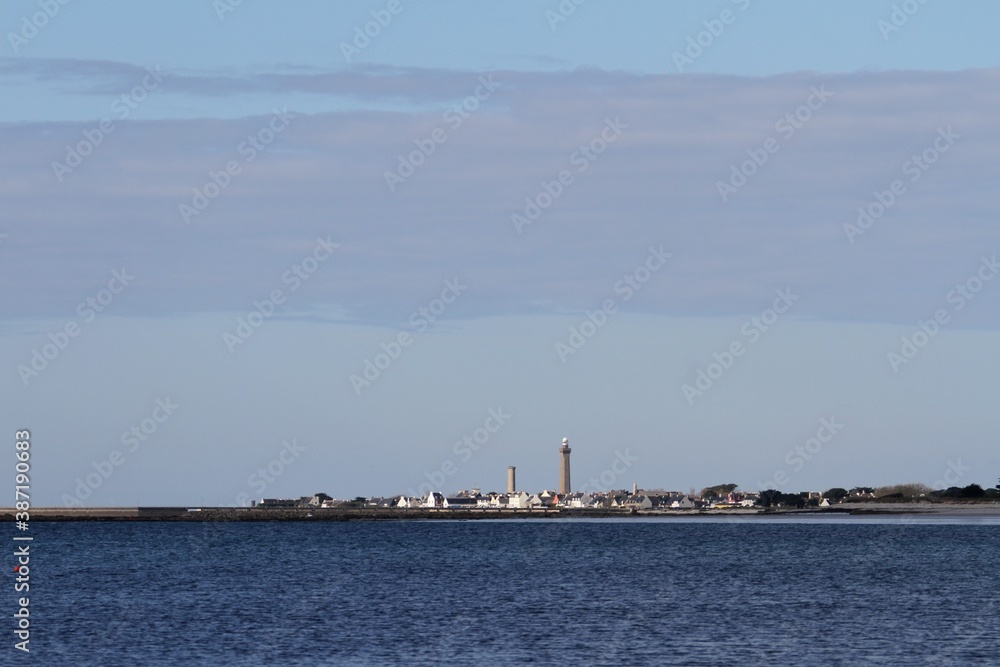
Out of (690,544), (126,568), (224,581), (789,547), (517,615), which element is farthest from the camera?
(690,544)

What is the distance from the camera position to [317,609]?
57.2m

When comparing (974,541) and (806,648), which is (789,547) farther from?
(806,648)

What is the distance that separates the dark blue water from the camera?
1731 inches

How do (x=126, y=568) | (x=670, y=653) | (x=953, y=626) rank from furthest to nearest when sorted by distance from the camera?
(x=126, y=568)
(x=953, y=626)
(x=670, y=653)

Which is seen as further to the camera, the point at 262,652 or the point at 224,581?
the point at 224,581

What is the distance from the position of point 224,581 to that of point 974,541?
3170 inches

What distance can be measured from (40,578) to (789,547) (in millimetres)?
61289

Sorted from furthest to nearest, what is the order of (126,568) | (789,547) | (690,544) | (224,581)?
(690,544) → (789,547) → (126,568) → (224,581)

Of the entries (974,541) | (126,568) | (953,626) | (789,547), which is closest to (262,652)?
(953,626)

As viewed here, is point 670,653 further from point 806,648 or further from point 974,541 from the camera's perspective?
point 974,541

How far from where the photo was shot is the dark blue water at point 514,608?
144 feet

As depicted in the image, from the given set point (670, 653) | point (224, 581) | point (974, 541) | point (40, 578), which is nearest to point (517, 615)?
point (670, 653)

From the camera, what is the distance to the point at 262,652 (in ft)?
145

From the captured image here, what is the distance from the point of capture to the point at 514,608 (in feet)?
189
